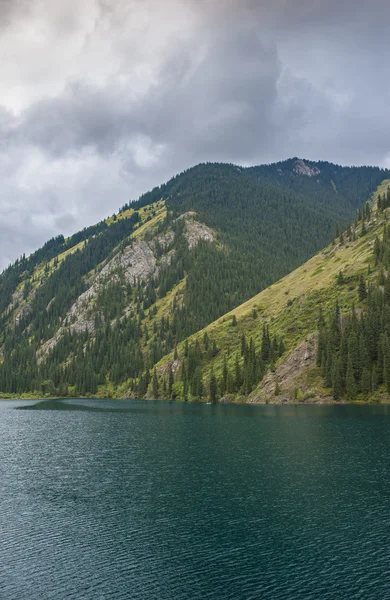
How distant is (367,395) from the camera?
168m

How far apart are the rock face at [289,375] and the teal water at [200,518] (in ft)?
278

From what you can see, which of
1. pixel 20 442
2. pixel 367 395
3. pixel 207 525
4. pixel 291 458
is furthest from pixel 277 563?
pixel 367 395

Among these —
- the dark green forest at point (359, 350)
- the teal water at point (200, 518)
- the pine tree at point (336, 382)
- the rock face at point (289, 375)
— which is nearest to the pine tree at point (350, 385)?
the dark green forest at point (359, 350)

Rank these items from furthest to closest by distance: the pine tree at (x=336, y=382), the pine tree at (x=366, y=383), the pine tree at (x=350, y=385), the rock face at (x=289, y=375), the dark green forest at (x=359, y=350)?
the rock face at (x=289, y=375) < the pine tree at (x=336, y=382) < the pine tree at (x=350, y=385) < the dark green forest at (x=359, y=350) < the pine tree at (x=366, y=383)

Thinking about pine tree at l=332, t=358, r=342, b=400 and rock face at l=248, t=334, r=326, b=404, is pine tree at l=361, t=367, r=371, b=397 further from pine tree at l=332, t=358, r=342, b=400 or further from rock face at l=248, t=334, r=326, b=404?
rock face at l=248, t=334, r=326, b=404

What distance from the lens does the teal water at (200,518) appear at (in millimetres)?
35438

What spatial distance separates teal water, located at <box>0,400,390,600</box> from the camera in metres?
35.4

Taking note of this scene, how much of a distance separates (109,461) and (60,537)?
3723 centimetres

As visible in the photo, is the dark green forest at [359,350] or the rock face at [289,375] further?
the rock face at [289,375]

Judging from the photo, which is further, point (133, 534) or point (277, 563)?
point (133, 534)

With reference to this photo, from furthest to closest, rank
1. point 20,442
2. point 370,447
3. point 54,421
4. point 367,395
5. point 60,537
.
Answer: point 367,395, point 54,421, point 20,442, point 370,447, point 60,537

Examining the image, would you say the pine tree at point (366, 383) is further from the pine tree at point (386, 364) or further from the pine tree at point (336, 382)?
the pine tree at point (336, 382)

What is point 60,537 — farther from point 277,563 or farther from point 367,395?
point 367,395

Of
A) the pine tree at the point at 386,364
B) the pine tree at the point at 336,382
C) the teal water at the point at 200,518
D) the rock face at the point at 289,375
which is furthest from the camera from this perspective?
the rock face at the point at 289,375
